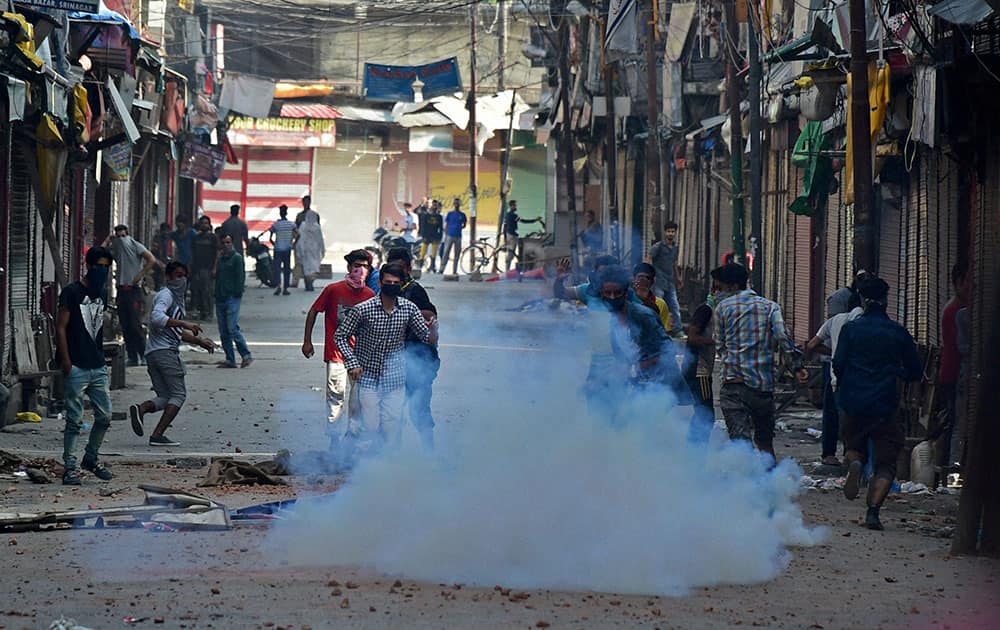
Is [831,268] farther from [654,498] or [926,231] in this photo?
[654,498]

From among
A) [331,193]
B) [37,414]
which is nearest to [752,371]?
[37,414]

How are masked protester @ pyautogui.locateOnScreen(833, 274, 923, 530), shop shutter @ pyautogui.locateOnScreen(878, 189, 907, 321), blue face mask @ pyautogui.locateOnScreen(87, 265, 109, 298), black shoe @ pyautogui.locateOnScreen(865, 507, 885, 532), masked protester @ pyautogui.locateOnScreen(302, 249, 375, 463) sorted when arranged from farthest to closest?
shop shutter @ pyautogui.locateOnScreen(878, 189, 907, 321) < masked protester @ pyautogui.locateOnScreen(302, 249, 375, 463) < blue face mask @ pyautogui.locateOnScreen(87, 265, 109, 298) < masked protester @ pyautogui.locateOnScreen(833, 274, 923, 530) < black shoe @ pyautogui.locateOnScreen(865, 507, 885, 532)

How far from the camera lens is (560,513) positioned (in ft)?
26.2

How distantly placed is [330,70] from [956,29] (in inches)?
1695

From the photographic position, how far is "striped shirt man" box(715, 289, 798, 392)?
10367 millimetres

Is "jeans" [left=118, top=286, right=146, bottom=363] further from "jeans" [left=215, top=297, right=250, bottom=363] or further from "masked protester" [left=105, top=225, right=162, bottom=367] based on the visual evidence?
"jeans" [left=215, top=297, right=250, bottom=363]

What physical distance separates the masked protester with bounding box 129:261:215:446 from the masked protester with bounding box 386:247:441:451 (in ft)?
6.89

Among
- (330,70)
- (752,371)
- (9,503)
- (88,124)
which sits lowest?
(9,503)

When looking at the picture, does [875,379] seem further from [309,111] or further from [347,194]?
[347,194]

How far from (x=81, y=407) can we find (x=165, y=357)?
6.13 ft

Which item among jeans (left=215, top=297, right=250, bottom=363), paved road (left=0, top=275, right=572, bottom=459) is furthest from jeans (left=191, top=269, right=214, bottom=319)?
jeans (left=215, top=297, right=250, bottom=363)

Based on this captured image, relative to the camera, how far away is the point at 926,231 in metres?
14.0

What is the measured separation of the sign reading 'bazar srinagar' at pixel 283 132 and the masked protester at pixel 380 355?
40.1 meters

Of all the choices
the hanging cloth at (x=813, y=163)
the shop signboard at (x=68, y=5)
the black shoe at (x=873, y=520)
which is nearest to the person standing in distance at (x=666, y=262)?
the hanging cloth at (x=813, y=163)
